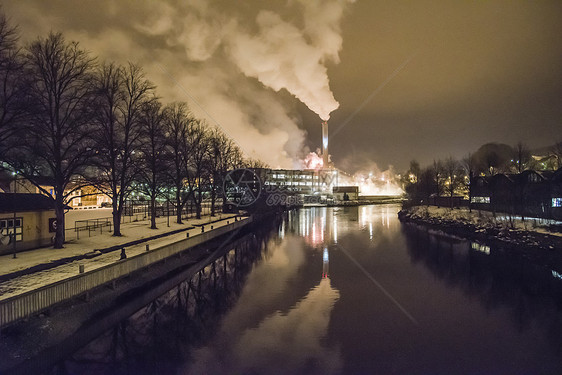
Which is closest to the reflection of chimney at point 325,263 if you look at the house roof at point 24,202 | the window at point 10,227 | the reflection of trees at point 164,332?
the reflection of trees at point 164,332

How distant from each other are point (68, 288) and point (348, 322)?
1335 cm

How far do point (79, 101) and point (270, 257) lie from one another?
2187 centimetres

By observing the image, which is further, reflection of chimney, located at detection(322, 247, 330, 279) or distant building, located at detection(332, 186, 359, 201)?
distant building, located at detection(332, 186, 359, 201)

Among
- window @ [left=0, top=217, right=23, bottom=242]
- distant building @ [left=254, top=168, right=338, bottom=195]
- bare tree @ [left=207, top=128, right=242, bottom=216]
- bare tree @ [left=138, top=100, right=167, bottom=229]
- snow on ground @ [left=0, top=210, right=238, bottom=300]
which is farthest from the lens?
distant building @ [left=254, top=168, right=338, bottom=195]

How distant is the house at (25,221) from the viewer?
21.0 meters

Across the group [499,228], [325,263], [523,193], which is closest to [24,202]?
[325,263]

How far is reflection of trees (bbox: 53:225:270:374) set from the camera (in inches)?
545

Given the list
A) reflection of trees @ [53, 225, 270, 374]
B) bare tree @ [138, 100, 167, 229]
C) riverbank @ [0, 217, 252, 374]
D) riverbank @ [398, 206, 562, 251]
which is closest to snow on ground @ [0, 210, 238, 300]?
riverbank @ [0, 217, 252, 374]

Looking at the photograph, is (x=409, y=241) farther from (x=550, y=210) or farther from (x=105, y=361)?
(x=105, y=361)

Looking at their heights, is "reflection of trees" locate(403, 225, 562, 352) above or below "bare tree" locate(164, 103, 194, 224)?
below

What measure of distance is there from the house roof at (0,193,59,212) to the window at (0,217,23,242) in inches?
29.9

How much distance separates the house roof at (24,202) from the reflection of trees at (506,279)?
28999mm

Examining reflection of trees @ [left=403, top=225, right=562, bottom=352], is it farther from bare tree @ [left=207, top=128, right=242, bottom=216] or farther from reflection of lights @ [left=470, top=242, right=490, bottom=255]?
bare tree @ [left=207, top=128, right=242, bottom=216]

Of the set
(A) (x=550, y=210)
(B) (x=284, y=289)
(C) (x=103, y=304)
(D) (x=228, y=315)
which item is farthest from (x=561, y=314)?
(A) (x=550, y=210)
